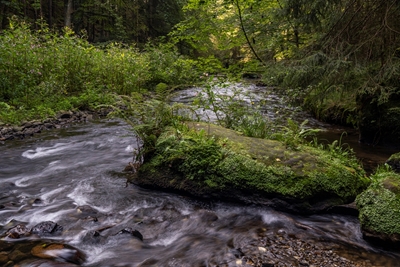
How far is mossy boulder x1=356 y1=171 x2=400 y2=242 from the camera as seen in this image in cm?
288

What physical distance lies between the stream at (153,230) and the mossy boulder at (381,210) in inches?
6.2

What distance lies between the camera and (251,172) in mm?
3879

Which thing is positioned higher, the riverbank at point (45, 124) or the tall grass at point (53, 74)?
the tall grass at point (53, 74)

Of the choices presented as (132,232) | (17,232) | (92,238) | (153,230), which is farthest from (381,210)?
(17,232)

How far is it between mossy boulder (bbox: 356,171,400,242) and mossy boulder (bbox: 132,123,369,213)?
492mm

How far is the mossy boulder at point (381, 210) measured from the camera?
2.88 metres

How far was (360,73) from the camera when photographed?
5391 mm

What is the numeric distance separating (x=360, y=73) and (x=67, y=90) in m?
9.32

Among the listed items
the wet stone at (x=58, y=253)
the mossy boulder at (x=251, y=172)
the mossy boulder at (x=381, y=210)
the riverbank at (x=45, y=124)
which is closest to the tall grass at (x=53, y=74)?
the riverbank at (x=45, y=124)

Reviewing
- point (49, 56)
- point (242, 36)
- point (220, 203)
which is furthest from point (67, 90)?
point (220, 203)

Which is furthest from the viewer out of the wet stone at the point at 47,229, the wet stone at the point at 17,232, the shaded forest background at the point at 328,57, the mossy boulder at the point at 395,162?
the shaded forest background at the point at 328,57

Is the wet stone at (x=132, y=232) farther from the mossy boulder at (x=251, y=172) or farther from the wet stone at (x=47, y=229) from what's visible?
the mossy boulder at (x=251, y=172)

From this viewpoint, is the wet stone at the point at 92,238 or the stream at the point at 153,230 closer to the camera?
the stream at the point at 153,230

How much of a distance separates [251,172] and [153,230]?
4.83 feet
